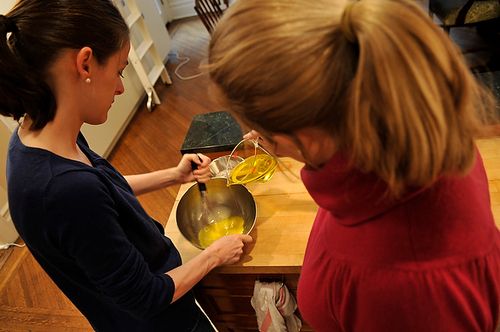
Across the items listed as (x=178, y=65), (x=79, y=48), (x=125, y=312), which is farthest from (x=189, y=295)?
(x=178, y=65)

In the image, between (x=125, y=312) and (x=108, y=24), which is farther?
(x=125, y=312)

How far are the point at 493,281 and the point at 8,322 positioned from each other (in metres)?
2.35

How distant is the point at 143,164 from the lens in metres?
2.77

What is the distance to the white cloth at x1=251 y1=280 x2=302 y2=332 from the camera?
1.00 metres

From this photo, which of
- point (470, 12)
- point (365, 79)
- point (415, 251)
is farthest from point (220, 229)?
point (470, 12)

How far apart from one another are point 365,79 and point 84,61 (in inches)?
21.4

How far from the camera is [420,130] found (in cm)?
35

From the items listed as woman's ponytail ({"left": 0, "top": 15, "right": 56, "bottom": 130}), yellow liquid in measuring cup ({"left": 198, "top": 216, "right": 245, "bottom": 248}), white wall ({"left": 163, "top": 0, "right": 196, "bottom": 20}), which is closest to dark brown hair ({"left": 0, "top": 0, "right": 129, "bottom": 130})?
woman's ponytail ({"left": 0, "top": 15, "right": 56, "bottom": 130})

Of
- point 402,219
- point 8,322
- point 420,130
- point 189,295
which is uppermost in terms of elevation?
point 420,130

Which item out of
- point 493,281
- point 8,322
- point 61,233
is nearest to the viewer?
point 493,281

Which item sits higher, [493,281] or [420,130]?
[420,130]

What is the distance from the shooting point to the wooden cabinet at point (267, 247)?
3.17ft

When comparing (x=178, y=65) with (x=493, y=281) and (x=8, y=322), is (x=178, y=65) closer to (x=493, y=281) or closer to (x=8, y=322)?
(x=8, y=322)

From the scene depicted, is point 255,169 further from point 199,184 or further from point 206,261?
point 206,261
